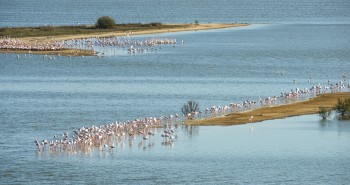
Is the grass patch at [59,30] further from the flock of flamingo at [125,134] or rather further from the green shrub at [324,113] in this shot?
the green shrub at [324,113]

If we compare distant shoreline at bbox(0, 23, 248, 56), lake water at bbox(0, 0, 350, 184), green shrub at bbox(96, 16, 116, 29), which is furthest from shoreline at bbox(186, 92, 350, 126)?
green shrub at bbox(96, 16, 116, 29)

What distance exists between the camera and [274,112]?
7944 centimetres

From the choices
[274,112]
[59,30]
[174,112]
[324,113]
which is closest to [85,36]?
[59,30]

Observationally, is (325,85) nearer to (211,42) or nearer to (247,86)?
(247,86)

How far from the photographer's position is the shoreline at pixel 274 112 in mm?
75000

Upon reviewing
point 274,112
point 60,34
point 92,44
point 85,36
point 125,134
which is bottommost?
point 125,134

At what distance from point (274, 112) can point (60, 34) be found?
85.5m

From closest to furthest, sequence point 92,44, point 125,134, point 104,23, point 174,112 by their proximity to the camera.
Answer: point 125,134 < point 174,112 < point 92,44 < point 104,23

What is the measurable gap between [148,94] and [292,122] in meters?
21.0

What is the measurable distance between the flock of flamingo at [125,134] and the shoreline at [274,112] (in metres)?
1.59

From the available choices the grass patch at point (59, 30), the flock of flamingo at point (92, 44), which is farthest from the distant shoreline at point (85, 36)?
the grass patch at point (59, 30)

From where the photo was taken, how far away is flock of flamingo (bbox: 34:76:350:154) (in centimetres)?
6475

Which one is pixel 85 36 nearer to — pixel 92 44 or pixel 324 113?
pixel 92 44

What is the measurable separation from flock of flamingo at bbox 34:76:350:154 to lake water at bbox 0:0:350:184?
2.26 feet
